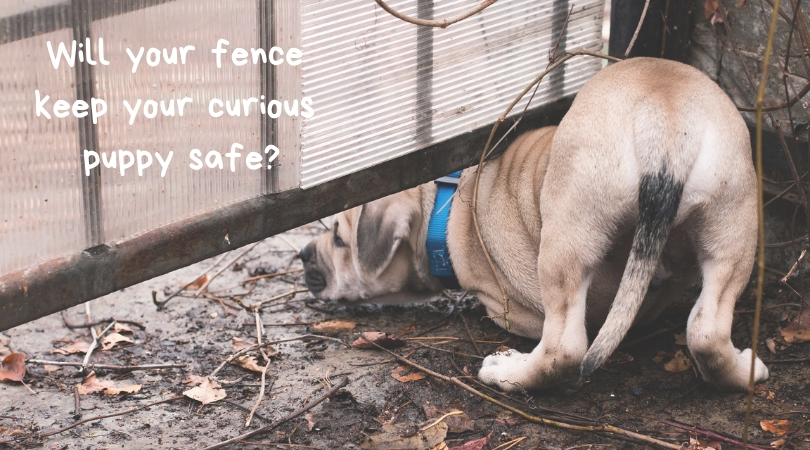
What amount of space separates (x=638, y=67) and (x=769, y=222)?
1.49 m

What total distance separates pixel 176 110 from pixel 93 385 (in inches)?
61.1

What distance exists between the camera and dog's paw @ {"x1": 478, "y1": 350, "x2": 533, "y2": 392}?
12.4 feet

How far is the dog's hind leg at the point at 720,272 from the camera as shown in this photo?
135 inches

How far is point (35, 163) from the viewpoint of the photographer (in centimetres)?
289

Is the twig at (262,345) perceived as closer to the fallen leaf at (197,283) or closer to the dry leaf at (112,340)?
the dry leaf at (112,340)

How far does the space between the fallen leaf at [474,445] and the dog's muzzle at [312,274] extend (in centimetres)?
171

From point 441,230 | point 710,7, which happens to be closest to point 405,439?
point 441,230

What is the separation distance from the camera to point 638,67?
3814 millimetres

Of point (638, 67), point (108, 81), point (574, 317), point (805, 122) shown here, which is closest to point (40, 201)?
point (108, 81)

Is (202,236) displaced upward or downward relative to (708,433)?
upward

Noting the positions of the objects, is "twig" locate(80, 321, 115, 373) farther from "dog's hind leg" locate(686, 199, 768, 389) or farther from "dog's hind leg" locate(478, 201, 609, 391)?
"dog's hind leg" locate(686, 199, 768, 389)

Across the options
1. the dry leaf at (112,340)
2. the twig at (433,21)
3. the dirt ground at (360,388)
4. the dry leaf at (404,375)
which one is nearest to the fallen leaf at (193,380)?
the dirt ground at (360,388)

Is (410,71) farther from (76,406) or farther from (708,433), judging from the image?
(76,406)

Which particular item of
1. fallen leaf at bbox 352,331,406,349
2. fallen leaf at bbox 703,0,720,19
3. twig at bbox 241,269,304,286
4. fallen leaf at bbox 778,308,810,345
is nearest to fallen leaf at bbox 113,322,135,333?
twig at bbox 241,269,304,286
